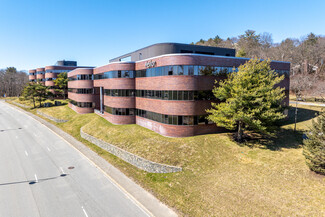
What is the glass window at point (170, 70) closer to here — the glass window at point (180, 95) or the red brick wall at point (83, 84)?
the glass window at point (180, 95)

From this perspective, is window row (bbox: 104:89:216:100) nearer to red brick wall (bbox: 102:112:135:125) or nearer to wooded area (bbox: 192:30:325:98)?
red brick wall (bbox: 102:112:135:125)

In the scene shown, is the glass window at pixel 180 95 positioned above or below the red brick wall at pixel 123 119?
above

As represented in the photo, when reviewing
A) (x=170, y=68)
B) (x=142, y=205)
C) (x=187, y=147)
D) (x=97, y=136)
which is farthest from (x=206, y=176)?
(x=97, y=136)

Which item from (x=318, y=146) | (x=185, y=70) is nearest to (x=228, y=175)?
(x=318, y=146)

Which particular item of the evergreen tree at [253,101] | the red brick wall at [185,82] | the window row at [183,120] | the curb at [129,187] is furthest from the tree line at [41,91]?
the evergreen tree at [253,101]

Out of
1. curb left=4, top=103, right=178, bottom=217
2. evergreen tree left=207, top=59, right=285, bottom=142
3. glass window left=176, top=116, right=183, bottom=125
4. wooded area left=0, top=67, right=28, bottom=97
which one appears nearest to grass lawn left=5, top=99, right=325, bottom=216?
curb left=4, top=103, right=178, bottom=217

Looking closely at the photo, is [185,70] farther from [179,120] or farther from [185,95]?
[179,120]

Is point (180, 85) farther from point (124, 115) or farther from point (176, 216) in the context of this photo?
point (176, 216)
